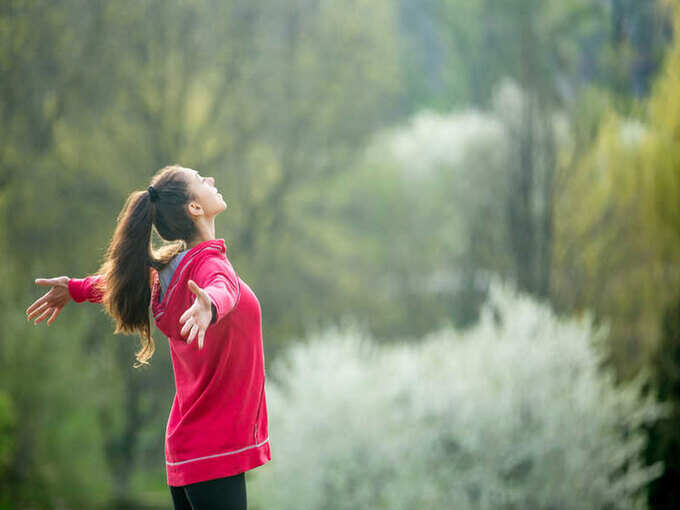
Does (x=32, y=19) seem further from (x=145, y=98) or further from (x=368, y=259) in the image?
(x=368, y=259)

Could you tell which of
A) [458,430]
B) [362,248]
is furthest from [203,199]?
[362,248]

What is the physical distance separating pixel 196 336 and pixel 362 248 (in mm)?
12235

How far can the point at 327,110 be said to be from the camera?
42.6ft

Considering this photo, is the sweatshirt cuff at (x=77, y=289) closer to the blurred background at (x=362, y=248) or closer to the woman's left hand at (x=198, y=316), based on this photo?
the woman's left hand at (x=198, y=316)

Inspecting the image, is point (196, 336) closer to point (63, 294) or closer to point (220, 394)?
point (220, 394)

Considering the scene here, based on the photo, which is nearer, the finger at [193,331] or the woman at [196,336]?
the finger at [193,331]

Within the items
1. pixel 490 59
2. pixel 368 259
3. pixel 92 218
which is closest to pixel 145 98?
pixel 92 218

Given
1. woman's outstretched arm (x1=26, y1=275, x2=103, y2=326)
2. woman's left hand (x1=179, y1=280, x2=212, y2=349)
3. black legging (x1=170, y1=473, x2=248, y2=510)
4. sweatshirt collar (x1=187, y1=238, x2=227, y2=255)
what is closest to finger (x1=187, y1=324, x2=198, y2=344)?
woman's left hand (x1=179, y1=280, x2=212, y2=349)

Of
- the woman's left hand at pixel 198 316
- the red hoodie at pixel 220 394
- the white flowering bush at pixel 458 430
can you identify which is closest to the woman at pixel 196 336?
the red hoodie at pixel 220 394

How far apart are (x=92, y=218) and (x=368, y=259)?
5.34 meters

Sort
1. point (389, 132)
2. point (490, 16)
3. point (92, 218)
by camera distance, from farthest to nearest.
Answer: point (490, 16)
point (389, 132)
point (92, 218)

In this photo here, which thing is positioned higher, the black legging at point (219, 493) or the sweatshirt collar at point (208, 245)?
the sweatshirt collar at point (208, 245)

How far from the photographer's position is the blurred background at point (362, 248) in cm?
615

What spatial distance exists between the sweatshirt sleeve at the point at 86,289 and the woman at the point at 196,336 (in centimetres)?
8
